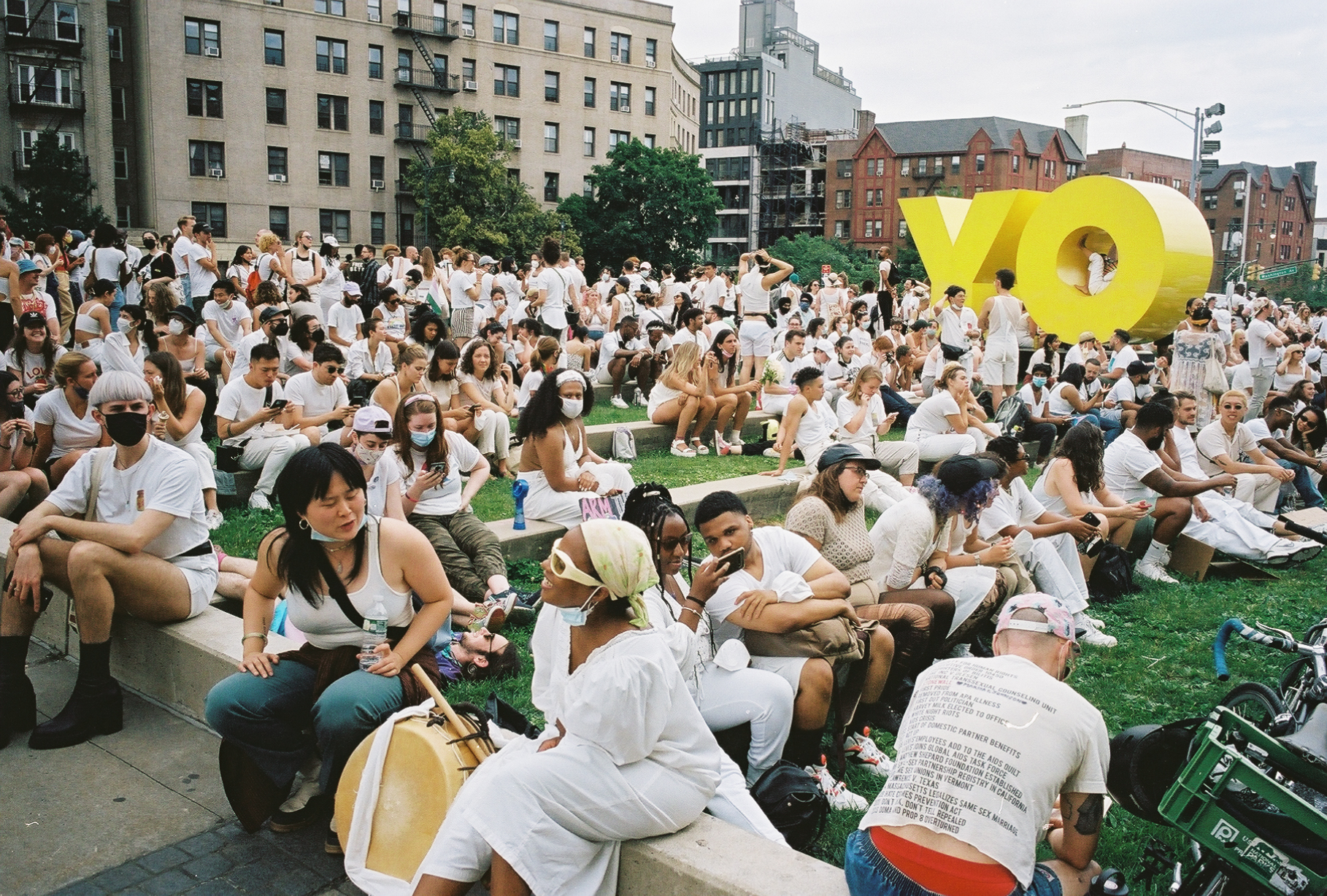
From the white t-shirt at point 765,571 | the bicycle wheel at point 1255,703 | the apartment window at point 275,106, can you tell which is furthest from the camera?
the apartment window at point 275,106

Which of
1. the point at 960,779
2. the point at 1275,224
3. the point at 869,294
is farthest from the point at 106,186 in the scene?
the point at 1275,224

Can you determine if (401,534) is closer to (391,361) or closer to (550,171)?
(391,361)

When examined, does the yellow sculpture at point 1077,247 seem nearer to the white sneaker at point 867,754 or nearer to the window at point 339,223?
the white sneaker at point 867,754

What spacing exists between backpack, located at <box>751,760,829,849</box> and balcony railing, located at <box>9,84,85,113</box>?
155 feet

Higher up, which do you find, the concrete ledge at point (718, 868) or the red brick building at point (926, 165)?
the red brick building at point (926, 165)

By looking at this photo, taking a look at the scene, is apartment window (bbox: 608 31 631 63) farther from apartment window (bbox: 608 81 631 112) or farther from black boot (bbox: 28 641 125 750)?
black boot (bbox: 28 641 125 750)

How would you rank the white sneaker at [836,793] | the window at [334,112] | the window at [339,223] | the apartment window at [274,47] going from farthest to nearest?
the window at [339,223]
the window at [334,112]
the apartment window at [274,47]
the white sneaker at [836,793]

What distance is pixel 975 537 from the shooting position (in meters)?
6.31

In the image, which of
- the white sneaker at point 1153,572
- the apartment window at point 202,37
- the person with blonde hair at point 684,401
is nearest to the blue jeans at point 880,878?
the white sneaker at point 1153,572

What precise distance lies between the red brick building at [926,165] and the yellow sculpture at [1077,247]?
65.5 m

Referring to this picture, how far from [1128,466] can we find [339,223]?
4927cm

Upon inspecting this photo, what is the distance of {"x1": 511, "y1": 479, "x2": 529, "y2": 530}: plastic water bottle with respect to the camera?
24.3 ft

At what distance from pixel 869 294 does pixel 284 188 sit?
38705mm

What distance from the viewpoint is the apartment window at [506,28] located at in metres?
56.1
